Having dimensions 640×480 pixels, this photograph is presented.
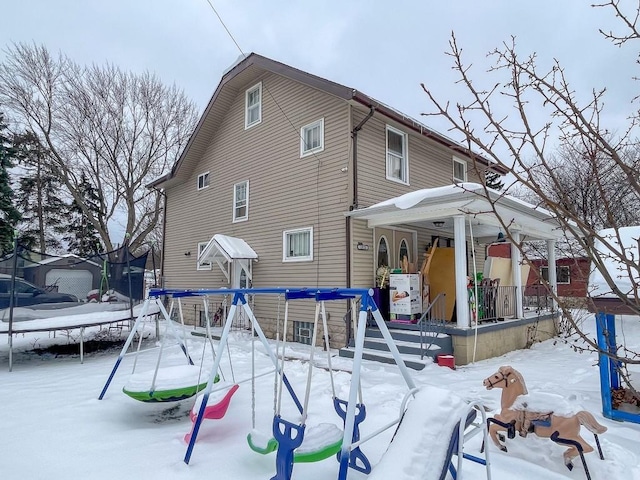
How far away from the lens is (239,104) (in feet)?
42.7

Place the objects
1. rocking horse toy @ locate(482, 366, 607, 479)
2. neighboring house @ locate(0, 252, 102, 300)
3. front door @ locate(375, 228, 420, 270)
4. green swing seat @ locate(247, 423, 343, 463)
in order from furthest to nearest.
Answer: front door @ locate(375, 228, 420, 270)
neighboring house @ locate(0, 252, 102, 300)
rocking horse toy @ locate(482, 366, 607, 479)
green swing seat @ locate(247, 423, 343, 463)

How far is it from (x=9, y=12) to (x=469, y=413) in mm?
19431

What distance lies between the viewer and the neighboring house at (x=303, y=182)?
30.9 ft

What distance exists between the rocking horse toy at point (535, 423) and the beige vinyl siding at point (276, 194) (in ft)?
18.1

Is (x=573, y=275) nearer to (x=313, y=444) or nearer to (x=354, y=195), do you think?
(x=313, y=444)

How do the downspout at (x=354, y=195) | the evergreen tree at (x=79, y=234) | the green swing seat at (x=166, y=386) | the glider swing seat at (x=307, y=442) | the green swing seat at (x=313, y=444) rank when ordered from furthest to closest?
the evergreen tree at (x=79, y=234) < the downspout at (x=354, y=195) < the green swing seat at (x=166, y=386) < the green swing seat at (x=313, y=444) < the glider swing seat at (x=307, y=442)

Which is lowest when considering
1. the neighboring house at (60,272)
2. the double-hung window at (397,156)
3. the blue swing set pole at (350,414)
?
the blue swing set pole at (350,414)

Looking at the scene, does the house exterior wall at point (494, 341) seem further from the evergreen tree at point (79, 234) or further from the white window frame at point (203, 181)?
the evergreen tree at point (79, 234)

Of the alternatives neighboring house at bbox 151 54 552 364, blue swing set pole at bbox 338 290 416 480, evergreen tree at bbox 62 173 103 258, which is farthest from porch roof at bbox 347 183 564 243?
evergreen tree at bbox 62 173 103 258

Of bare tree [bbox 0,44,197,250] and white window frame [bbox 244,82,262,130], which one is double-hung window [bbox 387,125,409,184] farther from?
bare tree [bbox 0,44,197,250]

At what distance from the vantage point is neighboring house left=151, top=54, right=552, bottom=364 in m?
9.42

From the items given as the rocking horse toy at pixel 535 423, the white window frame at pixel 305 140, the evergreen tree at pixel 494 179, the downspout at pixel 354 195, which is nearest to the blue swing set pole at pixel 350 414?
the evergreen tree at pixel 494 179

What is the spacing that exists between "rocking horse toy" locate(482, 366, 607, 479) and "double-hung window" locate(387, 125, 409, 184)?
7421 mm

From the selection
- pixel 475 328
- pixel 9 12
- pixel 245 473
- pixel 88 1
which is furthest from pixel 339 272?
pixel 9 12
